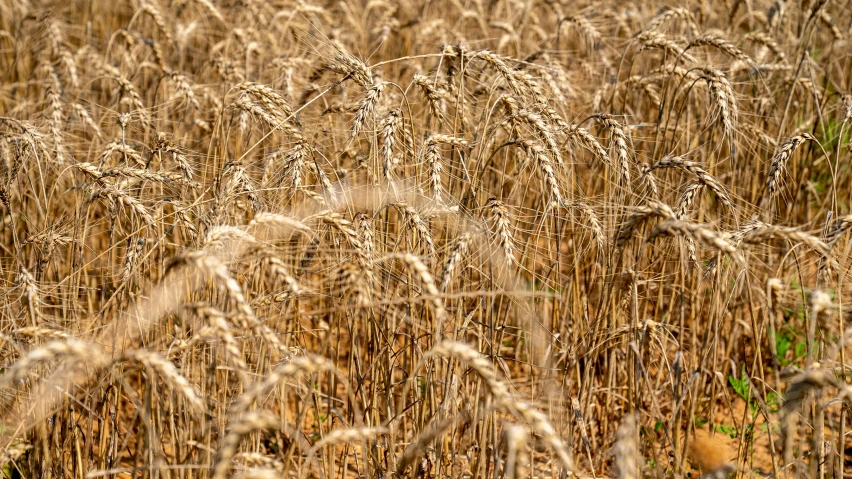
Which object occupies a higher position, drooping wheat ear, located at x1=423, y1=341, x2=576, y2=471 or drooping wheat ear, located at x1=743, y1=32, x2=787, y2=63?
drooping wheat ear, located at x1=743, y1=32, x2=787, y2=63

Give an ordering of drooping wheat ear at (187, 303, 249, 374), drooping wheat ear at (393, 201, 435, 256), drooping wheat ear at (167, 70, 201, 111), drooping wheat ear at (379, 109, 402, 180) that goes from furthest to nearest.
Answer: drooping wheat ear at (167, 70, 201, 111) → drooping wheat ear at (379, 109, 402, 180) → drooping wheat ear at (393, 201, 435, 256) → drooping wheat ear at (187, 303, 249, 374)

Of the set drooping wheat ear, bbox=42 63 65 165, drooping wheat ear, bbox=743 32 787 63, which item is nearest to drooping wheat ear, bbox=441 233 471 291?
drooping wheat ear, bbox=42 63 65 165

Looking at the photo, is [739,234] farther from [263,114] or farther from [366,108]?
[263,114]

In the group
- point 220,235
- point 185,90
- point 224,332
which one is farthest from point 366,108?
point 185,90

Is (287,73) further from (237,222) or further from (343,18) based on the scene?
(343,18)

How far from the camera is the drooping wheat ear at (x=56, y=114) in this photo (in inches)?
124

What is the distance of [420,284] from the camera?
2393 millimetres

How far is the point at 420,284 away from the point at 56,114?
205cm

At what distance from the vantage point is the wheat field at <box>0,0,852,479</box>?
2029 mm

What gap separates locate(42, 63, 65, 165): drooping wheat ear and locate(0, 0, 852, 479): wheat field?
0.07ft

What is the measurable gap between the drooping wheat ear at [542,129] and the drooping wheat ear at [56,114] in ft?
5.97

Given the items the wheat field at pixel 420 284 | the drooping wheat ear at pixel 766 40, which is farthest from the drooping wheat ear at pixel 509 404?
the drooping wheat ear at pixel 766 40

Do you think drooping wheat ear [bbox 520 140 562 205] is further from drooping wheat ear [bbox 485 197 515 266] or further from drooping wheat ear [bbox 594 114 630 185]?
drooping wheat ear [bbox 594 114 630 185]

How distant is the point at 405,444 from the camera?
8.66 ft
